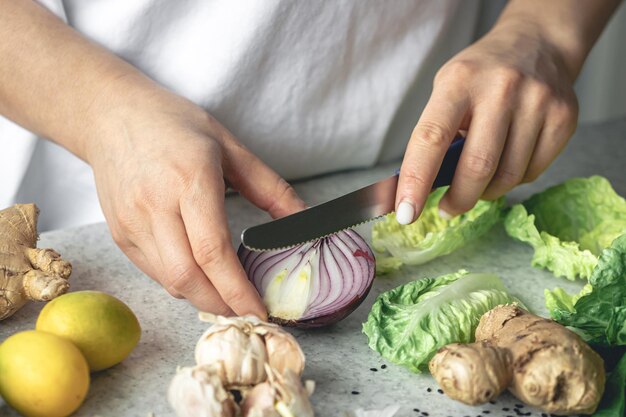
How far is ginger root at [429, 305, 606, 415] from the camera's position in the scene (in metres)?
1.14

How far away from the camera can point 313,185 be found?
196 centimetres

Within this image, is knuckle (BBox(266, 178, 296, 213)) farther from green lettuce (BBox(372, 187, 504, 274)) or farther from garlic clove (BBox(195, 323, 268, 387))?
garlic clove (BBox(195, 323, 268, 387))

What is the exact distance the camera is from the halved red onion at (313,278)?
135cm

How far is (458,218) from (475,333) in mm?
447

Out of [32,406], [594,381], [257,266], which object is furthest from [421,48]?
[32,406]

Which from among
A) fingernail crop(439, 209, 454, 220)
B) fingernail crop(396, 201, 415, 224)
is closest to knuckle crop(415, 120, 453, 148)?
fingernail crop(396, 201, 415, 224)

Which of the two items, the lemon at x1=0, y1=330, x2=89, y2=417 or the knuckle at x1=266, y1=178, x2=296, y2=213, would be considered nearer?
the lemon at x1=0, y1=330, x2=89, y2=417

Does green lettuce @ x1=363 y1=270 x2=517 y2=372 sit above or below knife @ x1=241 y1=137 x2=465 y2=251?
below

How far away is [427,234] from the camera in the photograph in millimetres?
1679

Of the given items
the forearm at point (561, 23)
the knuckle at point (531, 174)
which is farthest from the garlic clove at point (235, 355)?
the forearm at point (561, 23)

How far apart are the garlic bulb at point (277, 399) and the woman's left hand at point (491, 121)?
429mm

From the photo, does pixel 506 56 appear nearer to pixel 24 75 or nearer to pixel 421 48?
pixel 421 48

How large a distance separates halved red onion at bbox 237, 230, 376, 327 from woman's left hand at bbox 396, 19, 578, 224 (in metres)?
0.12

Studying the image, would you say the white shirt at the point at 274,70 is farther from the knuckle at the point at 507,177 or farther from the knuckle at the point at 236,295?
the knuckle at the point at 236,295
